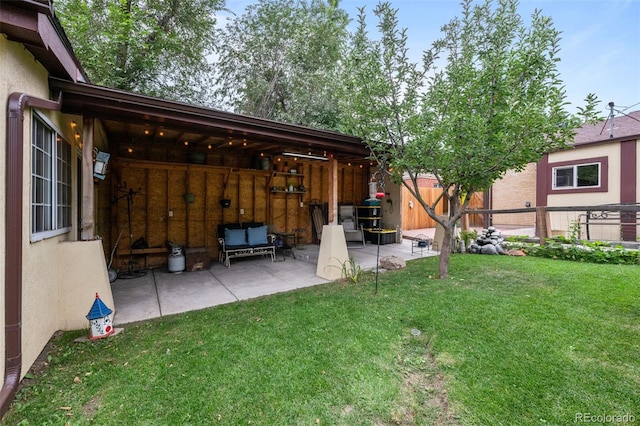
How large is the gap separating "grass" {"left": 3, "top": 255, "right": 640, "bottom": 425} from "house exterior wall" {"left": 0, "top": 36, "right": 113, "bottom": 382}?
10.7 inches

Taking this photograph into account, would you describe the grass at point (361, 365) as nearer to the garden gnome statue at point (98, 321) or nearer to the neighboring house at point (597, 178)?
the garden gnome statue at point (98, 321)

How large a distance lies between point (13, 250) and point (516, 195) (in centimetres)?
1668

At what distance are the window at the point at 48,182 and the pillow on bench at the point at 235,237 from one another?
9.88ft

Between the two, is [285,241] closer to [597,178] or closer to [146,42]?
[146,42]

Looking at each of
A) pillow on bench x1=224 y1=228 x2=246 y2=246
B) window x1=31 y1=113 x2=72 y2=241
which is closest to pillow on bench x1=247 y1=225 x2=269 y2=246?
pillow on bench x1=224 y1=228 x2=246 y2=246

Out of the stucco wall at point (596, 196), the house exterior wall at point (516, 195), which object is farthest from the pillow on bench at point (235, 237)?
the house exterior wall at point (516, 195)

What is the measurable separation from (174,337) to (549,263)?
277 inches

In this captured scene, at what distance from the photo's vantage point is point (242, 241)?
6.61 m

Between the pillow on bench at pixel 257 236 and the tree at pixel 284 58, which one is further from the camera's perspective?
the tree at pixel 284 58

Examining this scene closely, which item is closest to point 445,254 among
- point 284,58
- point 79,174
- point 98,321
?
point 98,321

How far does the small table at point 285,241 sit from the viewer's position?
7.15 m

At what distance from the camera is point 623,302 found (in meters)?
3.56

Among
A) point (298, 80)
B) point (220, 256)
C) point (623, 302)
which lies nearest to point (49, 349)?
point (220, 256)

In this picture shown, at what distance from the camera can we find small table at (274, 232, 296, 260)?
7.15m
